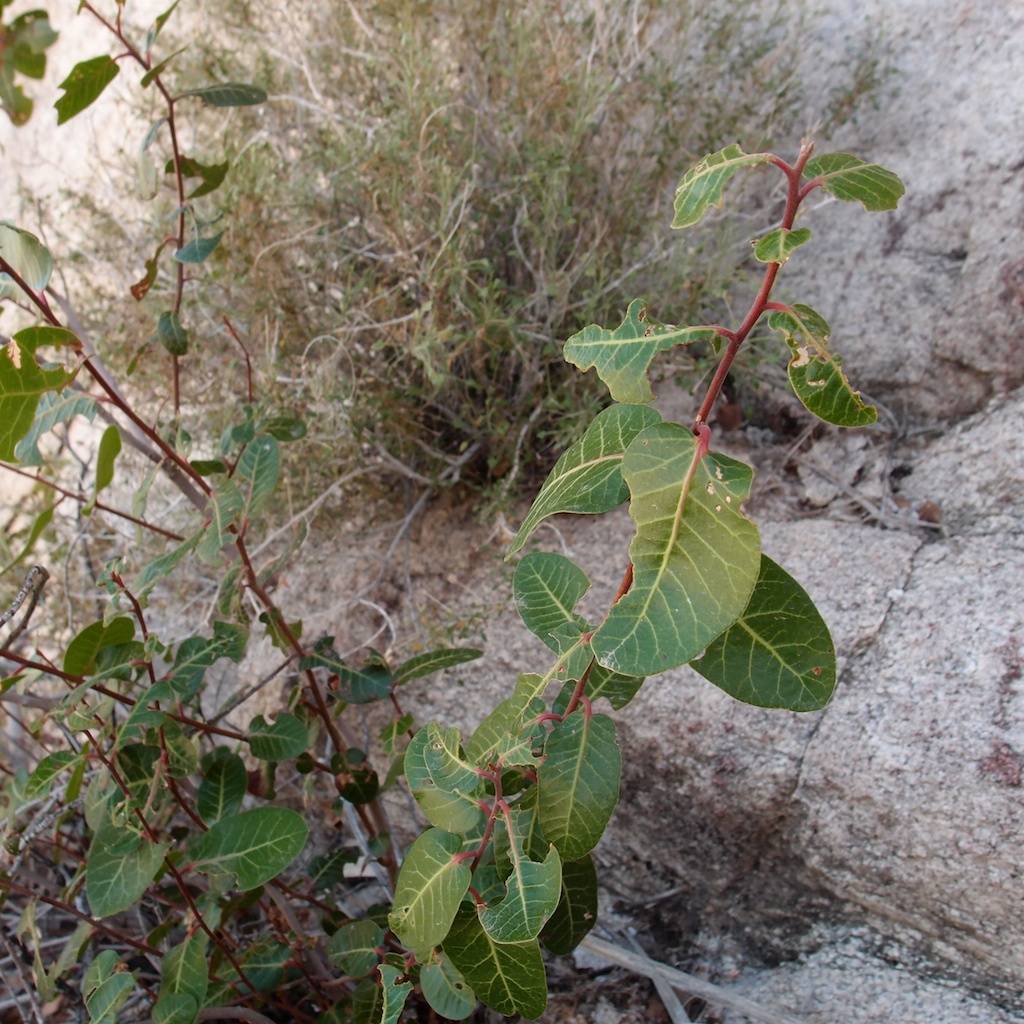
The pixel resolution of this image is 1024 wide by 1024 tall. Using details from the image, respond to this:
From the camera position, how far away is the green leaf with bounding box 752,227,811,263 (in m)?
0.72

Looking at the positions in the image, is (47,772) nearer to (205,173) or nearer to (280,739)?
(280,739)

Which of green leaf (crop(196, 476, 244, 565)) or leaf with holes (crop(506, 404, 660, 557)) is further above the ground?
green leaf (crop(196, 476, 244, 565))

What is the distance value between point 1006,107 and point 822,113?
0.44m

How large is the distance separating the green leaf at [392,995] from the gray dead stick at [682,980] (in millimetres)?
484

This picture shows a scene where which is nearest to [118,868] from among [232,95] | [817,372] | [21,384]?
[21,384]

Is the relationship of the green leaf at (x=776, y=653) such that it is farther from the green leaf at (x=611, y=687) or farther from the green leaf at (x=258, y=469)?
the green leaf at (x=258, y=469)

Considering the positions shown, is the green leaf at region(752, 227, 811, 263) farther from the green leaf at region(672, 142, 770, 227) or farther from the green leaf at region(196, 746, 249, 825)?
the green leaf at region(196, 746, 249, 825)

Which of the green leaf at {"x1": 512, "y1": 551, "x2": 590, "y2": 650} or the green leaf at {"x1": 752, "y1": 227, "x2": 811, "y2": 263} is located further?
the green leaf at {"x1": 512, "y1": 551, "x2": 590, "y2": 650}

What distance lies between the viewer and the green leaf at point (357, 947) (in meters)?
1.18

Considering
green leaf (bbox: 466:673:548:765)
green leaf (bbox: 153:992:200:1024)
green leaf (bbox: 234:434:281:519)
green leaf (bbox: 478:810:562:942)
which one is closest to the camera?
green leaf (bbox: 478:810:562:942)

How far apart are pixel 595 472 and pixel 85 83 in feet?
2.98

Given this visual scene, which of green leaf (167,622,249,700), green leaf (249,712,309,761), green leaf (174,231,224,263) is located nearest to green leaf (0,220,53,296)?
green leaf (174,231,224,263)

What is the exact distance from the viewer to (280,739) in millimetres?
1271

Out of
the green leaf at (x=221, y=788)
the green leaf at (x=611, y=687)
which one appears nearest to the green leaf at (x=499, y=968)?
the green leaf at (x=611, y=687)
